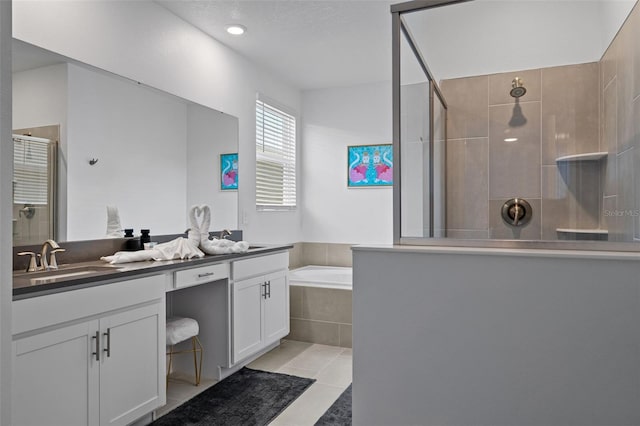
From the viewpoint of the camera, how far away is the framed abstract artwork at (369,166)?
14.8ft

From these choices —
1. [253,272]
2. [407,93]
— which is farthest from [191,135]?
[407,93]

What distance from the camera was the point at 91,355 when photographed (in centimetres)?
184

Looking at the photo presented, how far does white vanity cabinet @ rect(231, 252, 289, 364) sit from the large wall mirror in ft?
1.84

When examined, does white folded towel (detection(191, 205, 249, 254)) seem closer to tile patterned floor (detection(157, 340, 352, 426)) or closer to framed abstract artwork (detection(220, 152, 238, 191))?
framed abstract artwork (detection(220, 152, 238, 191))

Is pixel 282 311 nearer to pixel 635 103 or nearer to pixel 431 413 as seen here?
pixel 431 413

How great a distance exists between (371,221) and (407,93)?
2747 millimetres

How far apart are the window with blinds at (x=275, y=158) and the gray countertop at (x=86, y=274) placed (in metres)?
1.36

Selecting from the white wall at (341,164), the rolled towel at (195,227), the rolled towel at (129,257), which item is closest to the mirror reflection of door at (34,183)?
the rolled towel at (129,257)

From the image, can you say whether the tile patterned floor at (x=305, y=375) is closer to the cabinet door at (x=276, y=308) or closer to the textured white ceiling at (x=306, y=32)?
the cabinet door at (x=276, y=308)

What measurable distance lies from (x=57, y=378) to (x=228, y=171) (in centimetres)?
207

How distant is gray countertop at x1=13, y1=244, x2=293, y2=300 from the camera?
1629 mm

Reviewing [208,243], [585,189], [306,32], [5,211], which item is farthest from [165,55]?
[585,189]

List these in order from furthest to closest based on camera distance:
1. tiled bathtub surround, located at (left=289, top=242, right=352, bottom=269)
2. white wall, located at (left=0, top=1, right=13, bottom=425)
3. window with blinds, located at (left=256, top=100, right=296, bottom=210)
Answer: tiled bathtub surround, located at (left=289, top=242, right=352, bottom=269)
window with blinds, located at (left=256, top=100, right=296, bottom=210)
white wall, located at (left=0, top=1, right=13, bottom=425)

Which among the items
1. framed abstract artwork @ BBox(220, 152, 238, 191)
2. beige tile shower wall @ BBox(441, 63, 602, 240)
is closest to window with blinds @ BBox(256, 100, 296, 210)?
framed abstract artwork @ BBox(220, 152, 238, 191)
